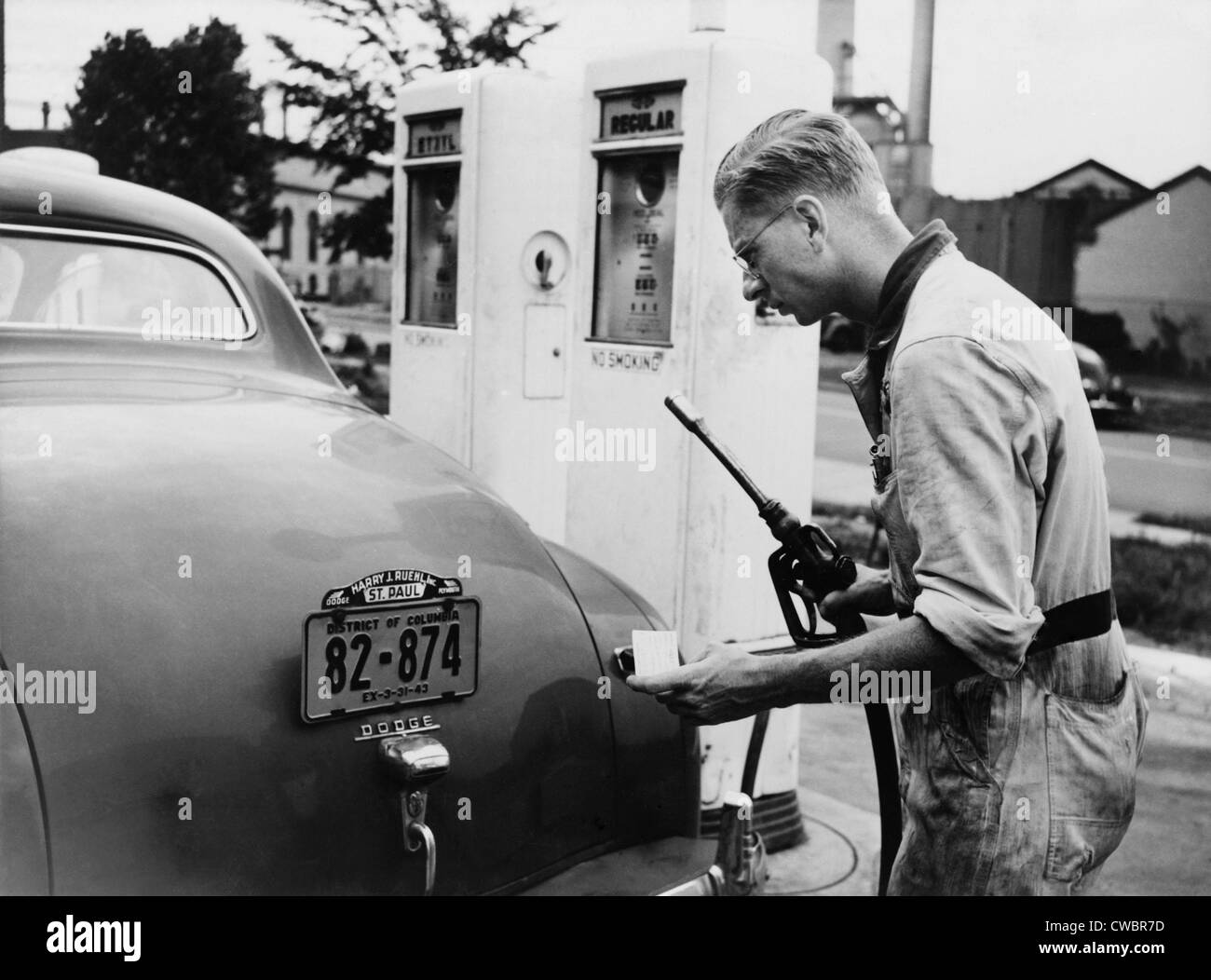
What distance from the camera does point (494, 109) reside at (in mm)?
4996

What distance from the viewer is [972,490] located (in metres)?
1.73

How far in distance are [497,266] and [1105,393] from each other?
6.93 meters

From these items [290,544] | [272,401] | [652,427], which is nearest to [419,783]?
[290,544]

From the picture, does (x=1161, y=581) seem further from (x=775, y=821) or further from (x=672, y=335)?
(x=672, y=335)

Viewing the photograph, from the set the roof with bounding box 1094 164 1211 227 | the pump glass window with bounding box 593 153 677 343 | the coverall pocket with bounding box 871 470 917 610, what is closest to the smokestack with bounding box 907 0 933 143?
the pump glass window with bounding box 593 153 677 343

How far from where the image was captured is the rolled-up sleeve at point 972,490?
1721mm

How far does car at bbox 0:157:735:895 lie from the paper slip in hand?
0.83 ft

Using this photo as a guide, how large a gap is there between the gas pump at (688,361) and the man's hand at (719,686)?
1.96 meters

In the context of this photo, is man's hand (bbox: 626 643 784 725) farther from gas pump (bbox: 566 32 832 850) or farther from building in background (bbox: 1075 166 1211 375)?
building in background (bbox: 1075 166 1211 375)

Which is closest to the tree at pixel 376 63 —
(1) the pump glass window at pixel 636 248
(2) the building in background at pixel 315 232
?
(2) the building in background at pixel 315 232

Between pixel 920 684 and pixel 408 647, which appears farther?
pixel 408 647
